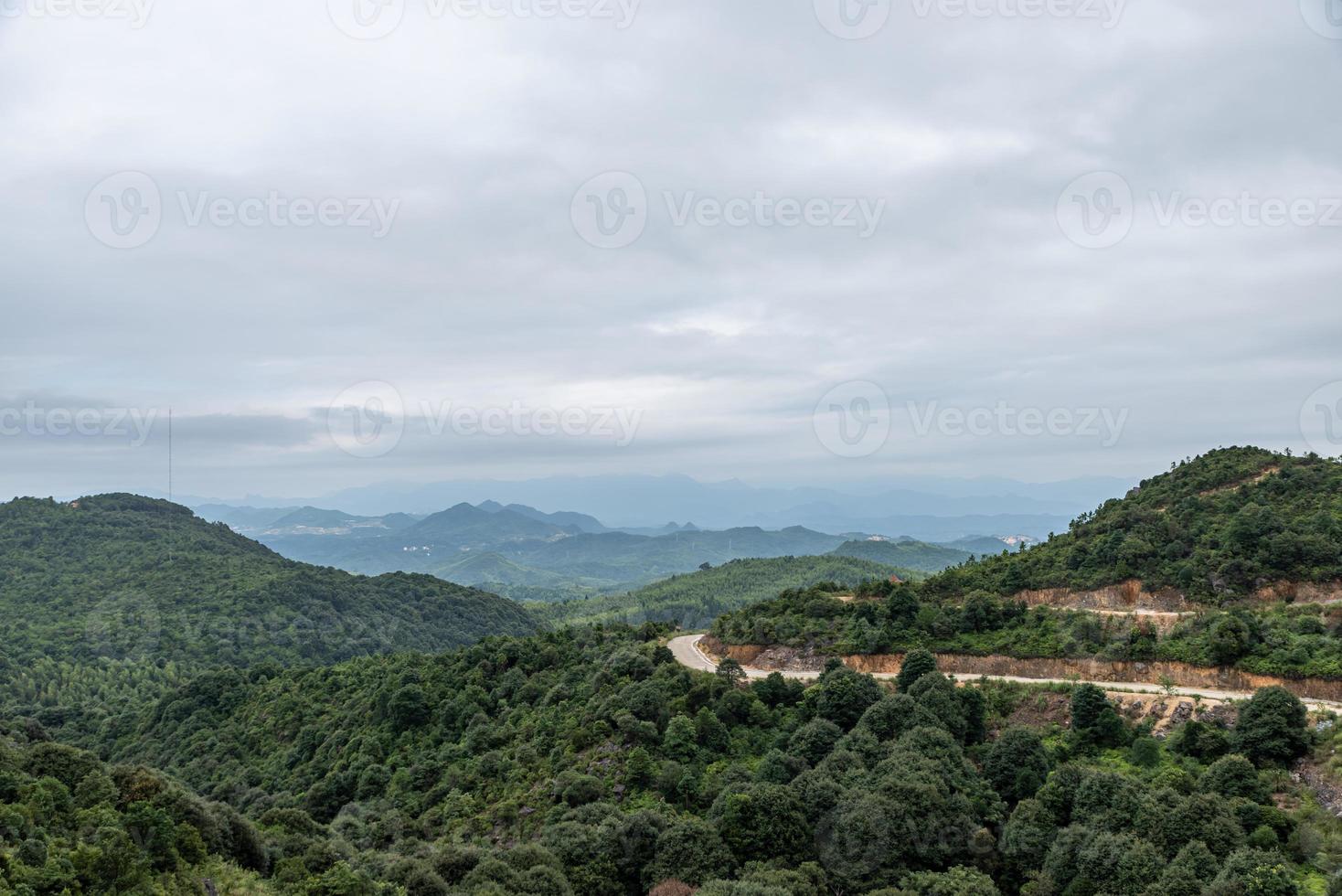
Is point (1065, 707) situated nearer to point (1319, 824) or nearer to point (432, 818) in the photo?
point (1319, 824)

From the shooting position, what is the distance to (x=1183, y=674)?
107ft

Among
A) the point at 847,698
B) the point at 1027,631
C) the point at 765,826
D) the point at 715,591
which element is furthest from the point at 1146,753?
the point at 715,591

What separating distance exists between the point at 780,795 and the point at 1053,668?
58.3ft

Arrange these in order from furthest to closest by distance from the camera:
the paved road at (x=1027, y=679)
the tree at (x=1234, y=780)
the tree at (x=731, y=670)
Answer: the tree at (x=731, y=670), the paved road at (x=1027, y=679), the tree at (x=1234, y=780)

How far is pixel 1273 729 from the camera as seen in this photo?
974 inches

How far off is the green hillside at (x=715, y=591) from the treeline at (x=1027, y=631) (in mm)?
64986

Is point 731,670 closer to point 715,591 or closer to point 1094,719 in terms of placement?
point 1094,719

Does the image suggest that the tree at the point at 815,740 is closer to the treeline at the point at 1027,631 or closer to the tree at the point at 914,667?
the tree at the point at 914,667

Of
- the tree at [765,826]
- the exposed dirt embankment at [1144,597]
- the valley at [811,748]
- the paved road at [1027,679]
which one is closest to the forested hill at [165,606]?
the valley at [811,748]

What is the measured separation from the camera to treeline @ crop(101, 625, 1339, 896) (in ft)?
70.3

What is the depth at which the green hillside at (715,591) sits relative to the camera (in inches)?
4850

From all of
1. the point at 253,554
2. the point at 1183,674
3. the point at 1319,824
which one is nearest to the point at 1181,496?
the point at 1183,674

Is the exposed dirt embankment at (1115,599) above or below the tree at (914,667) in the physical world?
above

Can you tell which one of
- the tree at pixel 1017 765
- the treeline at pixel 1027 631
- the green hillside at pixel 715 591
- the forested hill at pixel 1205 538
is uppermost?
the forested hill at pixel 1205 538
